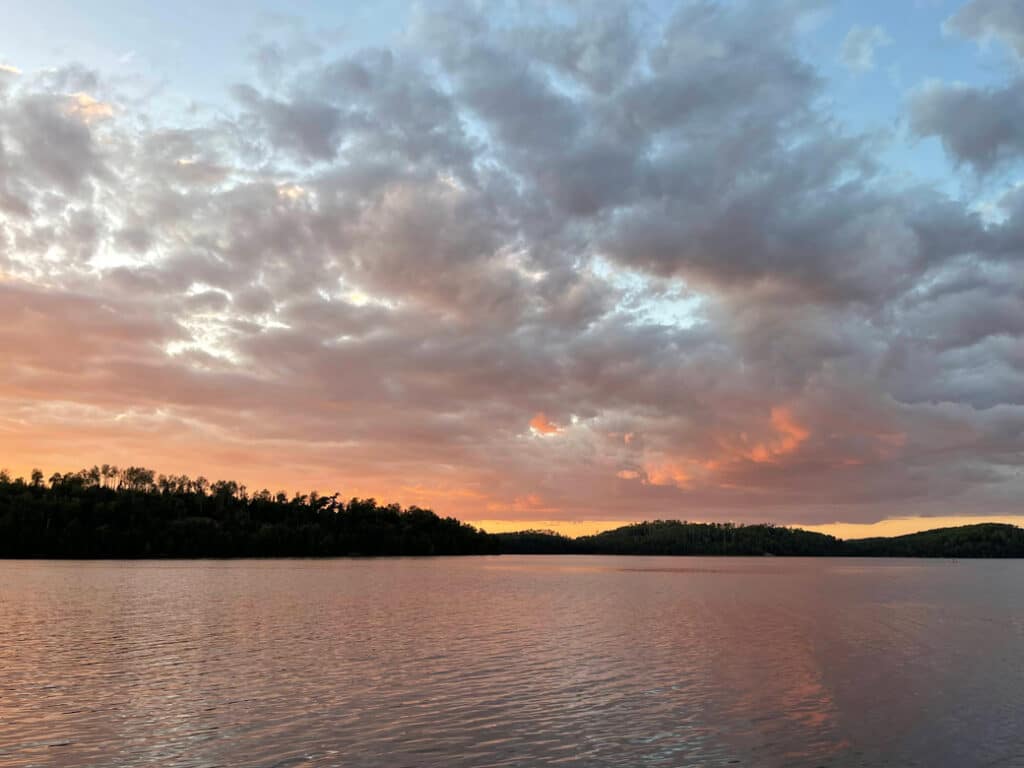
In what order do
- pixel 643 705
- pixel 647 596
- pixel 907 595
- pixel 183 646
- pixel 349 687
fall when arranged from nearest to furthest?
1. pixel 643 705
2. pixel 349 687
3. pixel 183 646
4. pixel 647 596
5. pixel 907 595

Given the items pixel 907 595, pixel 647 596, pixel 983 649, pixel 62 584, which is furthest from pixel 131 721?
pixel 907 595

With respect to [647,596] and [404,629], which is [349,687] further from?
[647,596]

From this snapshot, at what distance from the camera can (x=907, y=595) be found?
107188 mm

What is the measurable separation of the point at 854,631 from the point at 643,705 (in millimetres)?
36794

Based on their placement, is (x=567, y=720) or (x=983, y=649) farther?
(x=983, y=649)

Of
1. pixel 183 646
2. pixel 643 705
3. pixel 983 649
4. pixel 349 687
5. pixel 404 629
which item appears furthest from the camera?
pixel 404 629

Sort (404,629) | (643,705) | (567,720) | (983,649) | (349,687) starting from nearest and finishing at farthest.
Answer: (567,720) < (643,705) < (349,687) < (983,649) < (404,629)

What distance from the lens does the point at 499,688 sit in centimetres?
3500

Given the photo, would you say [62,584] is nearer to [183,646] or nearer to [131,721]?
[183,646]

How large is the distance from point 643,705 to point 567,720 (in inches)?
178

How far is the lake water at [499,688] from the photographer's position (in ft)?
82.5

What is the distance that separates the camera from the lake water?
2516 centimetres

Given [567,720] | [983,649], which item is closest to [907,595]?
[983,649]

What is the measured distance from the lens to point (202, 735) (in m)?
26.4
